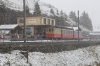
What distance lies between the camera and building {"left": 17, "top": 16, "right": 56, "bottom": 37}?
159ft

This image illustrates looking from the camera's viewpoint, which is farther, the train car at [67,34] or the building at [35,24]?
the train car at [67,34]

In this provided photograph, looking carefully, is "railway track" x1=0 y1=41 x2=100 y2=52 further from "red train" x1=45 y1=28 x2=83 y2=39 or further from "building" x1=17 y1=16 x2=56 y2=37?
"building" x1=17 y1=16 x2=56 y2=37

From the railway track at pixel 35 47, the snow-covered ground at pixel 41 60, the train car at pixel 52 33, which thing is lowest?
the snow-covered ground at pixel 41 60

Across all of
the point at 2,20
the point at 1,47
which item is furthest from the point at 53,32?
the point at 1,47

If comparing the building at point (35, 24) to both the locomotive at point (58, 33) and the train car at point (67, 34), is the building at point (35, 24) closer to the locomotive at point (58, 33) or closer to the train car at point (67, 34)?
the locomotive at point (58, 33)

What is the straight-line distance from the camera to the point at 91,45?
42.3m

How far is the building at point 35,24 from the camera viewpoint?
48.5 m

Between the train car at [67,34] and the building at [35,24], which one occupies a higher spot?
the building at [35,24]

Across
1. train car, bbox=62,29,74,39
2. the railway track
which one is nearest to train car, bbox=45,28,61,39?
train car, bbox=62,29,74,39

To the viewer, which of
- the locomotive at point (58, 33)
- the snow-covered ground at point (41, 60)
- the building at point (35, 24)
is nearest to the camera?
the snow-covered ground at point (41, 60)

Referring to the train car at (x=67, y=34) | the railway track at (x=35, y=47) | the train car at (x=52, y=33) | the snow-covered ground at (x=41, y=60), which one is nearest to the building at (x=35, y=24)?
the train car at (x=52, y=33)

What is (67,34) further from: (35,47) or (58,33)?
(35,47)

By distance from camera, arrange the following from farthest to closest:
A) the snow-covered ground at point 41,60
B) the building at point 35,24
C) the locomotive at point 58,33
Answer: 1. the building at point 35,24
2. the locomotive at point 58,33
3. the snow-covered ground at point 41,60

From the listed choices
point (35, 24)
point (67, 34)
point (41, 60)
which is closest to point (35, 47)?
point (41, 60)
